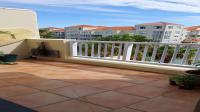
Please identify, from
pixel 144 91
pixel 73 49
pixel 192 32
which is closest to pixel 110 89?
pixel 144 91

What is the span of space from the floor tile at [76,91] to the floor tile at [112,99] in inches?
6.3

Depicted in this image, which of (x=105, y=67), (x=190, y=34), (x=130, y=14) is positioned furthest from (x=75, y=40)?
(x=130, y=14)

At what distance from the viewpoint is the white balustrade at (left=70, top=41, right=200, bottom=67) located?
4.68 m

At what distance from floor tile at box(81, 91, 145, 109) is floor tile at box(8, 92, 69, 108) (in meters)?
0.36

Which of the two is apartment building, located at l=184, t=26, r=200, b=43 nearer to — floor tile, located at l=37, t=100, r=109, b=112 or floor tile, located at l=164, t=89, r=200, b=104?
floor tile, located at l=164, t=89, r=200, b=104

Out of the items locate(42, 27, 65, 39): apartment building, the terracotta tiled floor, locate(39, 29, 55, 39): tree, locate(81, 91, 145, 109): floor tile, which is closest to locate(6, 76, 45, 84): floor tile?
the terracotta tiled floor

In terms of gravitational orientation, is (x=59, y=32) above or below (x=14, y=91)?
above

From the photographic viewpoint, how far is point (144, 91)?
10.9 ft

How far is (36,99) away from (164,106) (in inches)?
56.7

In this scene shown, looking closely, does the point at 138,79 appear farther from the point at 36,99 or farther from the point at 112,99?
the point at 36,99

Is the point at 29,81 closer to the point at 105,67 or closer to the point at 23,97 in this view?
the point at 23,97

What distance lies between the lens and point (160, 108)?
2576mm

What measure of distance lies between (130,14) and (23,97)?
10.7 metres

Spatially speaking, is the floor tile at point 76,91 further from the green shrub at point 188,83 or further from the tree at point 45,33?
the tree at point 45,33
